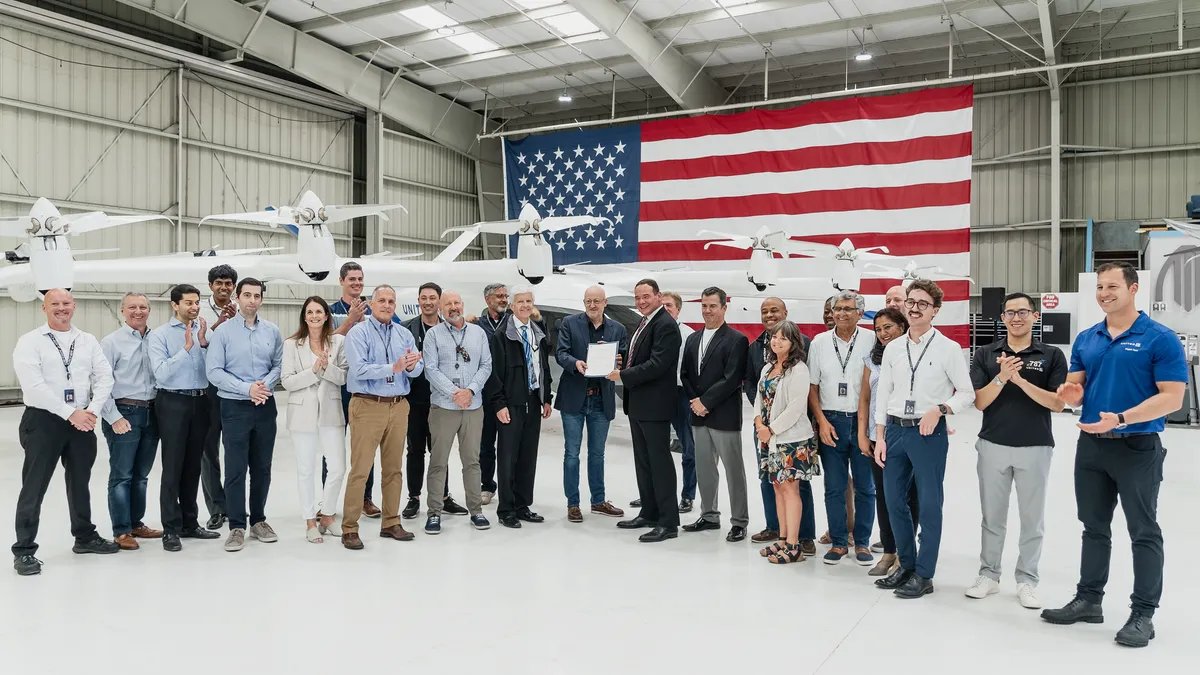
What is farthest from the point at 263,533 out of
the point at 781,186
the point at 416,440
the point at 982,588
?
the point at 781,186

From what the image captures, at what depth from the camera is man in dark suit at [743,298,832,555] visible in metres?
5.43

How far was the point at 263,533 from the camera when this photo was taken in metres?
5.66

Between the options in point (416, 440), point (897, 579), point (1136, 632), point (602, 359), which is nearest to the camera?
point (1136, 632)

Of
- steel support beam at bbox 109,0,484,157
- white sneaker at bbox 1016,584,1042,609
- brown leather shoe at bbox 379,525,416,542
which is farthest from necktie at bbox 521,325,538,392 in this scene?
steel support beam at bbox 109,0,484,157

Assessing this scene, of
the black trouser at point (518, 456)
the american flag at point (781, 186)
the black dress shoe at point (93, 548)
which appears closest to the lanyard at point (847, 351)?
the black trouser at point (518, 456)

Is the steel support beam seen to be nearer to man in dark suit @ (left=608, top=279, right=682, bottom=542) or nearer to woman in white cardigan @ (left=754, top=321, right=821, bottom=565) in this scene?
man in dark suit @ (left=608, top=279, right=682, bottom=542)

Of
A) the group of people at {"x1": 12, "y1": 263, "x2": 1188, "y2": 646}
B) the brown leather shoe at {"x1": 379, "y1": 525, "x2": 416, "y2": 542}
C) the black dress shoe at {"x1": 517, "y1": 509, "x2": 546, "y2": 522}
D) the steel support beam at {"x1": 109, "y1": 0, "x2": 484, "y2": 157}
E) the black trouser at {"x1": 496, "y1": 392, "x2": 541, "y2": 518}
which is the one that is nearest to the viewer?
the group of people at {"x1": 12, "y1": 263, "x2": 1188, "y2": 646}

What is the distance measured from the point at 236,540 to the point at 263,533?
0.81ft

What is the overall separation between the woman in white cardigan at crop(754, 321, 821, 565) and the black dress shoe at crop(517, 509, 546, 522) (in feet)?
6.02

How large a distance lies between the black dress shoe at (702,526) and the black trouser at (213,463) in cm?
335

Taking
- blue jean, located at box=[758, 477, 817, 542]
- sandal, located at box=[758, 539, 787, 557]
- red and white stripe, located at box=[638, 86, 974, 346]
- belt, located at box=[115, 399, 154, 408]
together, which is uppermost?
red and white stripe, located at box=[638, 86, 974, 346]

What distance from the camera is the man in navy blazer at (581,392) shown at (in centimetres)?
640

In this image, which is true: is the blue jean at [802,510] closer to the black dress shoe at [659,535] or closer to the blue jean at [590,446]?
the black dress shoe at [659,535]

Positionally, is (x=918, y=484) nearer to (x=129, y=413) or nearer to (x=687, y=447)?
(x=687, y=447)
